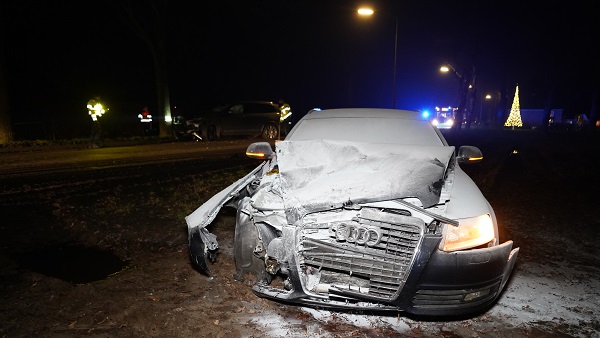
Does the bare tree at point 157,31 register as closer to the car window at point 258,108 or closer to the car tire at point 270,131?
the car window at point 258,108

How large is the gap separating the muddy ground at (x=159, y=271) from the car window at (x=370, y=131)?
172 centimetres

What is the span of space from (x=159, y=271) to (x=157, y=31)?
18955 mm

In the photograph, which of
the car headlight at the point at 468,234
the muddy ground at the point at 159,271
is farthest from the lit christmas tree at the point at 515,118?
the car headlight at the point at 468,234

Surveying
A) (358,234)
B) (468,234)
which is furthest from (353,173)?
(468,234)

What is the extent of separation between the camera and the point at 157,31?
Result: 67.5 feet

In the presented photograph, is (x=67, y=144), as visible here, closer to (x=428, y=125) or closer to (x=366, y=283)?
(x=428, y=125)

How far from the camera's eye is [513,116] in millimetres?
57156

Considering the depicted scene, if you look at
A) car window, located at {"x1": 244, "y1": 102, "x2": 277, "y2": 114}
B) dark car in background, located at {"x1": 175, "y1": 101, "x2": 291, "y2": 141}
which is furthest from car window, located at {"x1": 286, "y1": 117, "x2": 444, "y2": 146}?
car window, located at {"x1": 244, "y1": 102, "x2": 277, "y2": 114}

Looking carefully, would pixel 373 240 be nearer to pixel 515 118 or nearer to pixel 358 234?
pixel 358 234

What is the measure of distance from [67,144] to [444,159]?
16467 mm

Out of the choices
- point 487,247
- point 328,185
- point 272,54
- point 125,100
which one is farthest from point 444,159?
point 272,54

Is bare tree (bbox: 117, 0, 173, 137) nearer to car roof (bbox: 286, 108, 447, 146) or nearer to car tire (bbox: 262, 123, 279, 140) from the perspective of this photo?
car tire (bbox: 262, 123, 279, 140)

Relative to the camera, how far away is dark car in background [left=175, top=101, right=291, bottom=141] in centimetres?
1826

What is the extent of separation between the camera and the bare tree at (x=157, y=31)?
20.3 meters
